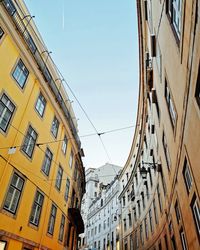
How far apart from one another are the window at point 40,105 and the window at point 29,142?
170 centimetres

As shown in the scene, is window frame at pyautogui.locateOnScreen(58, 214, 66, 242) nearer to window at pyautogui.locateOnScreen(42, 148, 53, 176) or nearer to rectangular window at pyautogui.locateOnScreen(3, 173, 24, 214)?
window at pyautogui.locateOnScreen(42, 148, 53, 176)

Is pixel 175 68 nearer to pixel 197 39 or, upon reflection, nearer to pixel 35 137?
pixel 197 39

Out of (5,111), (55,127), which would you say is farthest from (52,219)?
(5,111)

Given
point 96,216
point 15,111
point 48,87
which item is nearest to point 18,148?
point 15,111

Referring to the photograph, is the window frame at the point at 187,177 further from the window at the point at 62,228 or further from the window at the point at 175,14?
the window at the point at 62,228

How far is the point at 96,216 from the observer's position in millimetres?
48781

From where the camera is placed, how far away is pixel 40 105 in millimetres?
15508

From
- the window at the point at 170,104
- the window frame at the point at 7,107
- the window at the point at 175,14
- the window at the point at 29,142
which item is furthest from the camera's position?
the window at the point at 29,142

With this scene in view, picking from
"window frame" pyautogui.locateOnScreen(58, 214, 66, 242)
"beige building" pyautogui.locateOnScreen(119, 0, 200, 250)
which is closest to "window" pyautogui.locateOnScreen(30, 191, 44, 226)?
"window frame" pyautogui.locateOnScreen(58, 214, 66, 242)

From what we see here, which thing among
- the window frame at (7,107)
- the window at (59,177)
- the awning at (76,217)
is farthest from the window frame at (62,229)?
the window frame at (7,107)

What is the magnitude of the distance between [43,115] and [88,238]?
43005 mm

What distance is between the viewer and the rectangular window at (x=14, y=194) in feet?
36.2

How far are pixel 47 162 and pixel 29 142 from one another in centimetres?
288

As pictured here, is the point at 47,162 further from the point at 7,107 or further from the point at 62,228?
the point at 62,228
